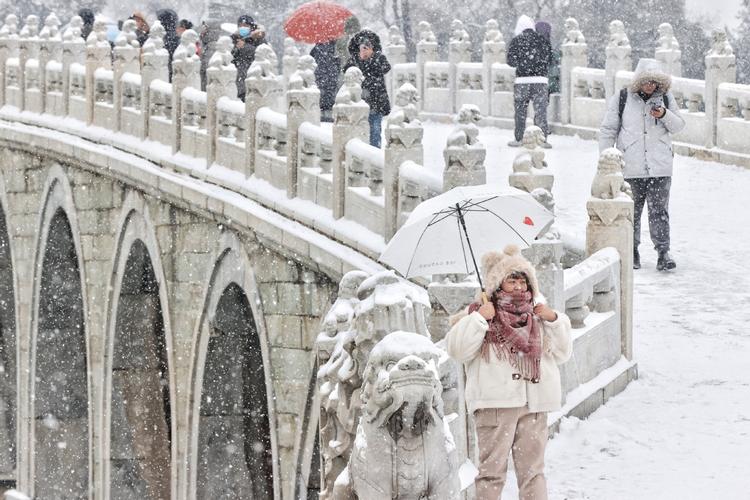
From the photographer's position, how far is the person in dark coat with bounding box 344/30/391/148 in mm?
16422

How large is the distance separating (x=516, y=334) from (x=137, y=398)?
13704 mm

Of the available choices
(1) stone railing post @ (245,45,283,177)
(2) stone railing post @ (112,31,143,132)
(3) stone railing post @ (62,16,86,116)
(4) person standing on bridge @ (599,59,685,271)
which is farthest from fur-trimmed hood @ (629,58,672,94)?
(3) stone railing post @ (62,16,86,116)

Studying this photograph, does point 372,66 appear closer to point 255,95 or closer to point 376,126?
point 376,126

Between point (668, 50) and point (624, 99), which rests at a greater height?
point (668, 50)

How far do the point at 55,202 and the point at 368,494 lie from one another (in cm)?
1655

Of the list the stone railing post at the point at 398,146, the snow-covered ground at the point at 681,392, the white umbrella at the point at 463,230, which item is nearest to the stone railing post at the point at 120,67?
the snow-covered ground at the point at 681,392

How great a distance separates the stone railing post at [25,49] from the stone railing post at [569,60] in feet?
26.6

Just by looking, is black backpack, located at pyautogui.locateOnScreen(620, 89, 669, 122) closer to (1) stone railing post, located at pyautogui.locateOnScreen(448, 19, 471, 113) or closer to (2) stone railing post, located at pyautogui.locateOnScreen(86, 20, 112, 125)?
(2) stone railing post, located at pyautogui.locateOnScreen(86, 20, 112, 125)

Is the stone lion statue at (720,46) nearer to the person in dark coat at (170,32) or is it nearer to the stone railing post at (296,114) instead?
the stone railing post at (296,114)

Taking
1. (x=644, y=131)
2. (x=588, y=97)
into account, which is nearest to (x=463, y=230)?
(x=644, y=131)

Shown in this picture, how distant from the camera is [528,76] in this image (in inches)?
826

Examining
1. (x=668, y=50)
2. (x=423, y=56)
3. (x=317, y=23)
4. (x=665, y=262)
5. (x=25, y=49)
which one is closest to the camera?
(x=665, y=262)

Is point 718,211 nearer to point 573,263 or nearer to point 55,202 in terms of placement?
point 573,263

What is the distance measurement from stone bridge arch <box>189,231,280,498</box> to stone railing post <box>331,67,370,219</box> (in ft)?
10.9
